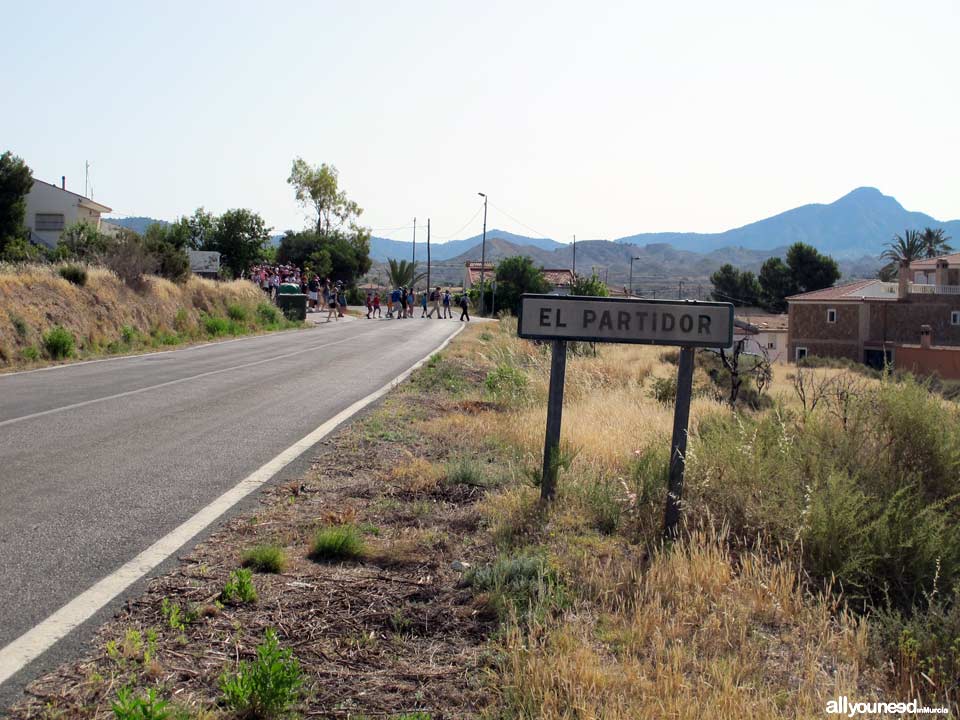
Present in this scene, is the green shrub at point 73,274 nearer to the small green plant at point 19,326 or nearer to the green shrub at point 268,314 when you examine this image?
the small green plant at point 19,326

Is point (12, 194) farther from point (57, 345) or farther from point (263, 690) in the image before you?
point (263, 690)

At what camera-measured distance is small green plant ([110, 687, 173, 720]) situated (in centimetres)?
306

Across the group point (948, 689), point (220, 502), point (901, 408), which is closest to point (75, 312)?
point (220, 502)

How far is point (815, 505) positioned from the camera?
5023 mm

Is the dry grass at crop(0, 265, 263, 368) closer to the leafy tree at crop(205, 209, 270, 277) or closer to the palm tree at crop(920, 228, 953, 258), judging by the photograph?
the leafy tree at crop(205, 209, 270, 277)

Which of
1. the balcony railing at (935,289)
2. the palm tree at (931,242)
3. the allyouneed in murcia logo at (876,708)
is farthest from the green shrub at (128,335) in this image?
the palm tree at (931,242)

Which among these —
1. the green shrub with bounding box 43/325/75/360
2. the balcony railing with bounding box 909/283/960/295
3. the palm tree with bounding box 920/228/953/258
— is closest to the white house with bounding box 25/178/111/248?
the green shrub with bounding box 43/325/75/360

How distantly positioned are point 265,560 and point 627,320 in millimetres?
2675

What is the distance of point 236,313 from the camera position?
108ft

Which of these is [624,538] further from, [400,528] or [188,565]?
[188,565]

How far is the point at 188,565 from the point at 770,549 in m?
3.24

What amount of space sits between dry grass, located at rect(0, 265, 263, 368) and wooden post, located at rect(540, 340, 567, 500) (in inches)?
572

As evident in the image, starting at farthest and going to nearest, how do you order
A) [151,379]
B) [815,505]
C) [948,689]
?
[151,379], [815,505], [948,689]

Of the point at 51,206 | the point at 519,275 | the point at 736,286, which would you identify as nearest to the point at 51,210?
the point at 51,206
